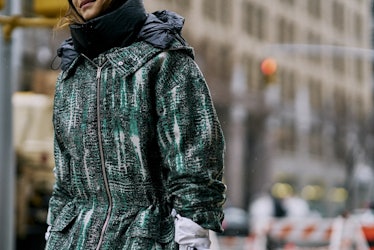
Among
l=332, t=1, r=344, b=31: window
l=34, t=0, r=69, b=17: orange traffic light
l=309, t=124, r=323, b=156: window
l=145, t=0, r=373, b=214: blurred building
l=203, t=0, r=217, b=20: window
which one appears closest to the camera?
l=34, t=0, r=69, b=17: orange traffic light

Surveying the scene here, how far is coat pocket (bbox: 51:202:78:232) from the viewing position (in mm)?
3639

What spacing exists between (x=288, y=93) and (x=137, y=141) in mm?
64649

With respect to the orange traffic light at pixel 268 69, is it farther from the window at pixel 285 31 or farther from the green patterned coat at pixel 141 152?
the window at pixel 285 31

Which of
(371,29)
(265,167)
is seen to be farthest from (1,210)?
(371,29)

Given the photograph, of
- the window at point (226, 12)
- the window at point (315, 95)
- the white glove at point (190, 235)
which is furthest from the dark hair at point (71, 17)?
the window at point (315, 95)

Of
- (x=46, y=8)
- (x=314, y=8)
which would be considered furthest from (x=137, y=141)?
(x=314, y=8)

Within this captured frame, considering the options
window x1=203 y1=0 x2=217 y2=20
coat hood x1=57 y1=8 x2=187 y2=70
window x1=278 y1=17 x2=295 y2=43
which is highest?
coat hood x1=57 y1=8 x2=187 y2=70

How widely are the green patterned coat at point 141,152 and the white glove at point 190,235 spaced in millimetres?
23

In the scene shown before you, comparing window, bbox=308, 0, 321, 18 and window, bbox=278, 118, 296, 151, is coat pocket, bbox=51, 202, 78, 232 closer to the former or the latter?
window, bbox=278, 118, 296, 151

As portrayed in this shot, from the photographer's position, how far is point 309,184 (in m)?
72.4

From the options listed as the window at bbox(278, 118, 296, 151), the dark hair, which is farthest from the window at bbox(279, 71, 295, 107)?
the dark hair

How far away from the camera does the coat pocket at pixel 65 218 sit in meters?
3.64

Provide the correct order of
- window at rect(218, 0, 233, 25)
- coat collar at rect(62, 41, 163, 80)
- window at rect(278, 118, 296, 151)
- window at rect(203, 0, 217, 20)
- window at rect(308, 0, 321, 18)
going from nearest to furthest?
coat collar at rect(62, 41, 163, 80), window at rect(203, 0, 217, 20), window at rect(218, 0, 233, 25), window at rect(278, 118, 296, 151), window at rect(308, 0, 321, 18)

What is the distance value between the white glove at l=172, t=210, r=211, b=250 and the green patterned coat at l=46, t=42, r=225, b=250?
23 millimetres
